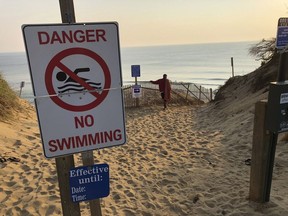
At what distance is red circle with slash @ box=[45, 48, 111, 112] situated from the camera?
68.5 inches

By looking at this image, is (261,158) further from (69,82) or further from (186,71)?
(186,71)

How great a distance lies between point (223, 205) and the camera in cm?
400

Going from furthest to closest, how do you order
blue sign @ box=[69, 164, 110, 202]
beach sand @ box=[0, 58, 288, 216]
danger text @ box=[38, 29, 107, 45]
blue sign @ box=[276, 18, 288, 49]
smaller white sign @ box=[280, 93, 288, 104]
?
blue sign @ box=[276, 18, 288, 49] → beach sand @ box=[0, 58, 288, 216] → smaller white sign @ box=[280, 93, 288, 104] → blue sign @ box=[69, 164, 110, 202] → danger text @ box=[38, 29, 107, 45]

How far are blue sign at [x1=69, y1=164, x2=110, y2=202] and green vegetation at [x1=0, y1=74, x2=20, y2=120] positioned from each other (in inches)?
286

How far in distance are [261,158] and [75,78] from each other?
2782 millimetres

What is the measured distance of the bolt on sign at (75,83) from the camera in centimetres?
171

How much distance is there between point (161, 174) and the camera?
5.44m

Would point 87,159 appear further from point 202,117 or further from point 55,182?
Answer: point 202,117

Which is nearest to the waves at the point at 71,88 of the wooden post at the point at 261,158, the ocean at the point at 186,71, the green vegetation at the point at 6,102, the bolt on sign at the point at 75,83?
the bolt on sign at the point at 75,83

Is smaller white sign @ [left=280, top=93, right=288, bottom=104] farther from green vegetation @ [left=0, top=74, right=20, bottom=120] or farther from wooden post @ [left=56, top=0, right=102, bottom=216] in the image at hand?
green vegetation @ [left=0, top=74, right=20, bottom=120]

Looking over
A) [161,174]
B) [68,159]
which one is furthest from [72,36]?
[161,174]

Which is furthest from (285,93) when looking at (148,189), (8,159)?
(8,159)

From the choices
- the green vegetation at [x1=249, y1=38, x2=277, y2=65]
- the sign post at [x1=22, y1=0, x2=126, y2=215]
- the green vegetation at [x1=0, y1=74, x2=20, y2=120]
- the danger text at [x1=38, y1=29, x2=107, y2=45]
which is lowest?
the green vegetation at [x1=0, y1=74, x2=20, y2=120]

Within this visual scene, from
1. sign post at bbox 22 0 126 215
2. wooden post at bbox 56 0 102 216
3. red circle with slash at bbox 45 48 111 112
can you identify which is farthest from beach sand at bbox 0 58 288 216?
red circle with slash at bbox 45 48 111 112
